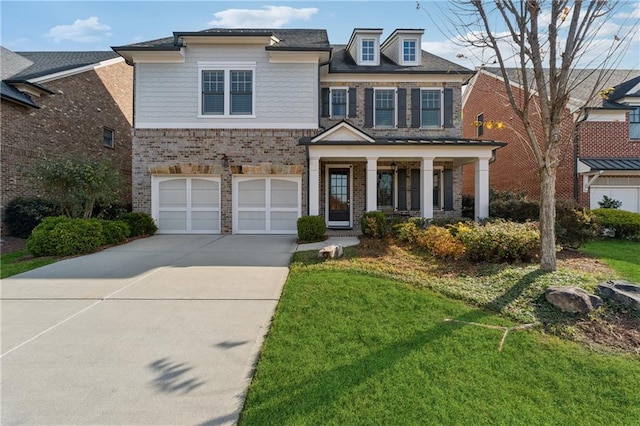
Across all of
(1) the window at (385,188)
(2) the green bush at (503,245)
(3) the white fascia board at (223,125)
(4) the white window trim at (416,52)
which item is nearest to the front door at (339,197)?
(1) the window at (385,188)

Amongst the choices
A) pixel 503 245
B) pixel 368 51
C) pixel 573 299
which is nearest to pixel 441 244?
pixel 503 245

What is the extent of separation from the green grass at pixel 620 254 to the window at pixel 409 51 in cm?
985

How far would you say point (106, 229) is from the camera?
32.3 ft

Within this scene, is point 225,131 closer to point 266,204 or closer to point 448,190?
point 266,204

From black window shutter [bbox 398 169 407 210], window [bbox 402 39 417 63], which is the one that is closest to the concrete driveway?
black window shutter [bbox 398 169 407 210]

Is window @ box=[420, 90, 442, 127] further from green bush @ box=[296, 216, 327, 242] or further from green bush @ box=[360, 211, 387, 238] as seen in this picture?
green bush @ box=[296, 216, 327, 242]

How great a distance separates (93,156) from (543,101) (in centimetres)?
1740

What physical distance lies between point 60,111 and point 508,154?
69.4ft

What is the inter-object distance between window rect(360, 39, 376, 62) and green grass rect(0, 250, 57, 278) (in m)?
13.2

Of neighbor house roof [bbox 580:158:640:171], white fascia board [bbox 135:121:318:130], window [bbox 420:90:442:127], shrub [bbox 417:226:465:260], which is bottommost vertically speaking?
shrub [bbox 417:226:465:260]

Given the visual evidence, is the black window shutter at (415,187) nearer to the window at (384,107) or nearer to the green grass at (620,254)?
the window at (384,107)

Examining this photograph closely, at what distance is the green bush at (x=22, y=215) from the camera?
37.3 feet

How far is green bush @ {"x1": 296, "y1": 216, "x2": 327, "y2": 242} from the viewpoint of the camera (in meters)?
10.3

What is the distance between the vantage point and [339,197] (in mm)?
14242
